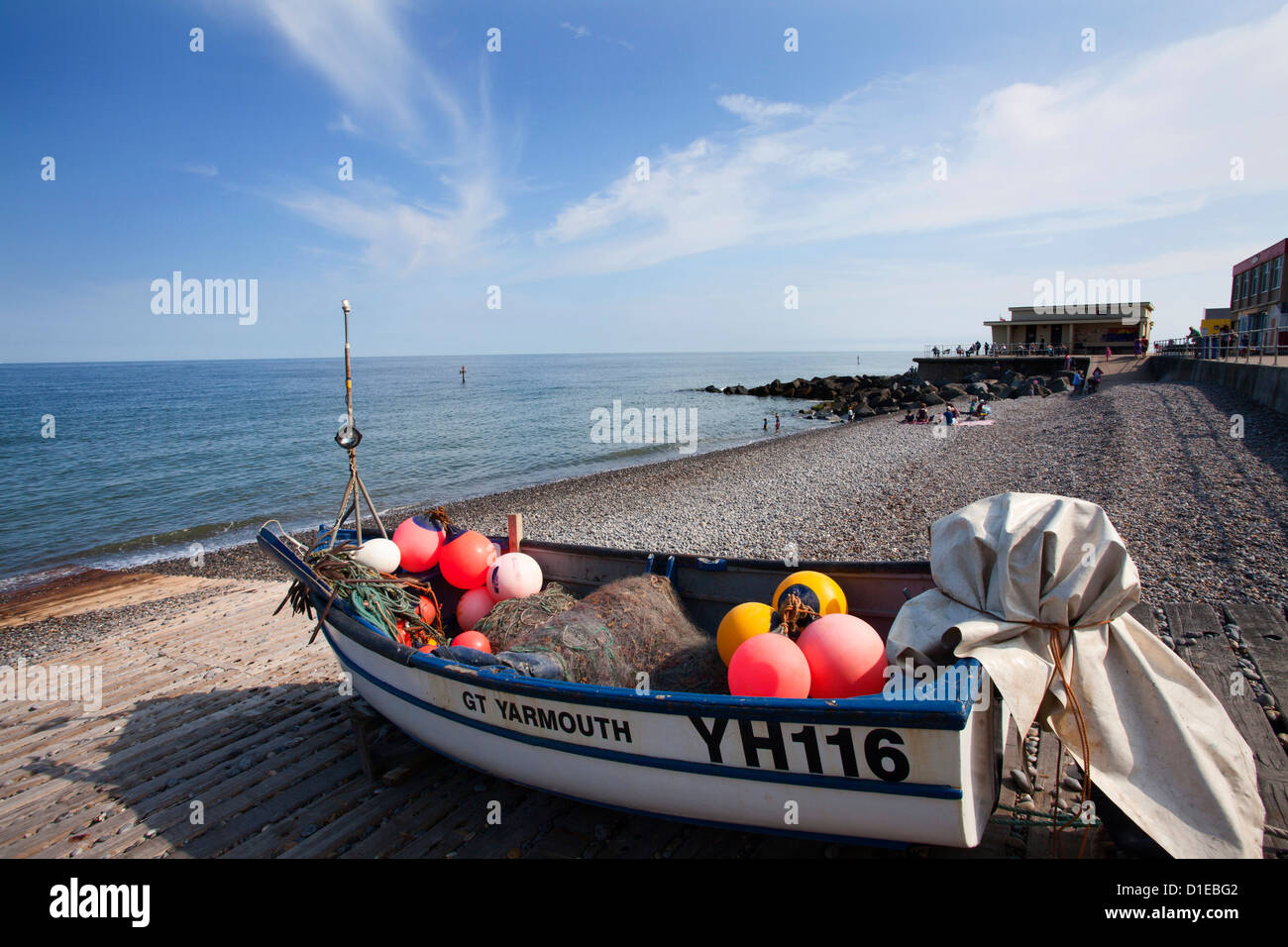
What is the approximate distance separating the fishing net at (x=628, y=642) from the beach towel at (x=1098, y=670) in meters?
1.71

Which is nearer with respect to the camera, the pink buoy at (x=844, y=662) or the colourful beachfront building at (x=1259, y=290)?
the pink buoy at (x=844, y=662)

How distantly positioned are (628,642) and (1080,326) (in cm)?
5868

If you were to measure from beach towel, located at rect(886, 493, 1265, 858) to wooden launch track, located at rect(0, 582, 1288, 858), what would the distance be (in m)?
0.56

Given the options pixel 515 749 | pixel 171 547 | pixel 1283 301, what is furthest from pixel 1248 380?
pixel 171 547

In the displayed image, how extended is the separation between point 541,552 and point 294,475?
2313 cm

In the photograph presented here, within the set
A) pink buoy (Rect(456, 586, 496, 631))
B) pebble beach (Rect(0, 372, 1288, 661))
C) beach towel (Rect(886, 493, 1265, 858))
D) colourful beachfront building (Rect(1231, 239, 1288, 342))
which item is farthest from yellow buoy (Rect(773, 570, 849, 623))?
colourful beachfront building (Rect(1231, 239, 1288, 342))

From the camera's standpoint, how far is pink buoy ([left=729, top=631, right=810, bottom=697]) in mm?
3906

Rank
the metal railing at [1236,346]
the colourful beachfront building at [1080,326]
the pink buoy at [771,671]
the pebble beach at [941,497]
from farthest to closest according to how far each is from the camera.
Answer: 1. the colourful beachfront building at [1080,326]
2. the metal railing at [1236,346]
3. the pebble beach at [941,497]
4. the pink buoy at [771,671]

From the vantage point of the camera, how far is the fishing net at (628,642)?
4.84 metres

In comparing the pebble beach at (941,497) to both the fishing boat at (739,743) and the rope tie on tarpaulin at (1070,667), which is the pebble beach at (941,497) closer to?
the rope tie on tarpaulin at (1070,667)

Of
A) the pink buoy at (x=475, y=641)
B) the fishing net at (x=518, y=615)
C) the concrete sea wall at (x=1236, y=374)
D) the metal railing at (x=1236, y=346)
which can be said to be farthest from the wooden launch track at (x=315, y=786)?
the metal railing at (x=1236, y=346)

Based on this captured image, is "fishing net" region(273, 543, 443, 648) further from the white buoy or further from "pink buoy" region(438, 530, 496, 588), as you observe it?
"pink buoy" region(438, 530, 496, 588)

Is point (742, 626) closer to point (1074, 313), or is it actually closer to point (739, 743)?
point (739, 743)
